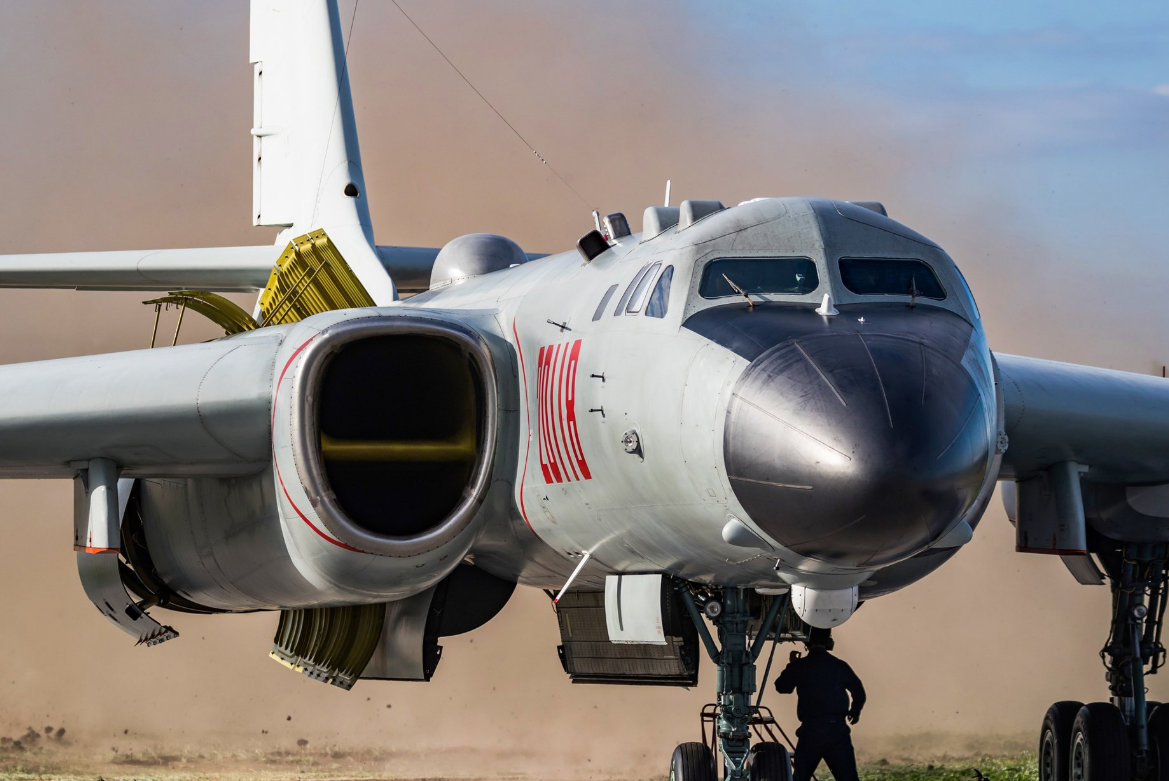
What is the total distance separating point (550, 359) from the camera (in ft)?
22.7

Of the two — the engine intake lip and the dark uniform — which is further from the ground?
the engine intake lip

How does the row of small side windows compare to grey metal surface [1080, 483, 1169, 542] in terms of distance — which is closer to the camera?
the row of small side windows

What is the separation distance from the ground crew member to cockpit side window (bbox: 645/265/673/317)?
3.32 meters

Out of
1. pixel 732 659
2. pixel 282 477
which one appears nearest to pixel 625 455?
pixel 732 659

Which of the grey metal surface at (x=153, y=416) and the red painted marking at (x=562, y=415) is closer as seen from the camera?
the red painted marking at (x=562, y=415)

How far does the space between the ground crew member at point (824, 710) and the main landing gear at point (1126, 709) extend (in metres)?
2.36

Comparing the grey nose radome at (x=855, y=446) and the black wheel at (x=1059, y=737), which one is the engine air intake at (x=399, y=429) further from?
the black wheel at (x=1059, y=737)

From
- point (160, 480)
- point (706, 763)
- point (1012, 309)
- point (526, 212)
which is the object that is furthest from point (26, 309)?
point (706, 763)

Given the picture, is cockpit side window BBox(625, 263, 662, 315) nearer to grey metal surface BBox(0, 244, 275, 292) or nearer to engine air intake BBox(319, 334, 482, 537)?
engine air intake BBox(319, 334, 482, 537)

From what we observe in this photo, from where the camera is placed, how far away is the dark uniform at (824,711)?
882 cm

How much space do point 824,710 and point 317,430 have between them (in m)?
3.81

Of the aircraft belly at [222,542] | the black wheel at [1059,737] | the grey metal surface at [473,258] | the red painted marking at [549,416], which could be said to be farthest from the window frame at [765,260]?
the black wheel at [1059,737]

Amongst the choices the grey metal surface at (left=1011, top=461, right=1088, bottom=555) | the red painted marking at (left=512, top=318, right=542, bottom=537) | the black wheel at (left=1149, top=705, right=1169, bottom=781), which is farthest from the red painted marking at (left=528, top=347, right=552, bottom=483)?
the black wheel at (left=1149, top=705, right=1169, bottom=781)

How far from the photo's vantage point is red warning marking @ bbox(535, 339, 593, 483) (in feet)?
21.7
